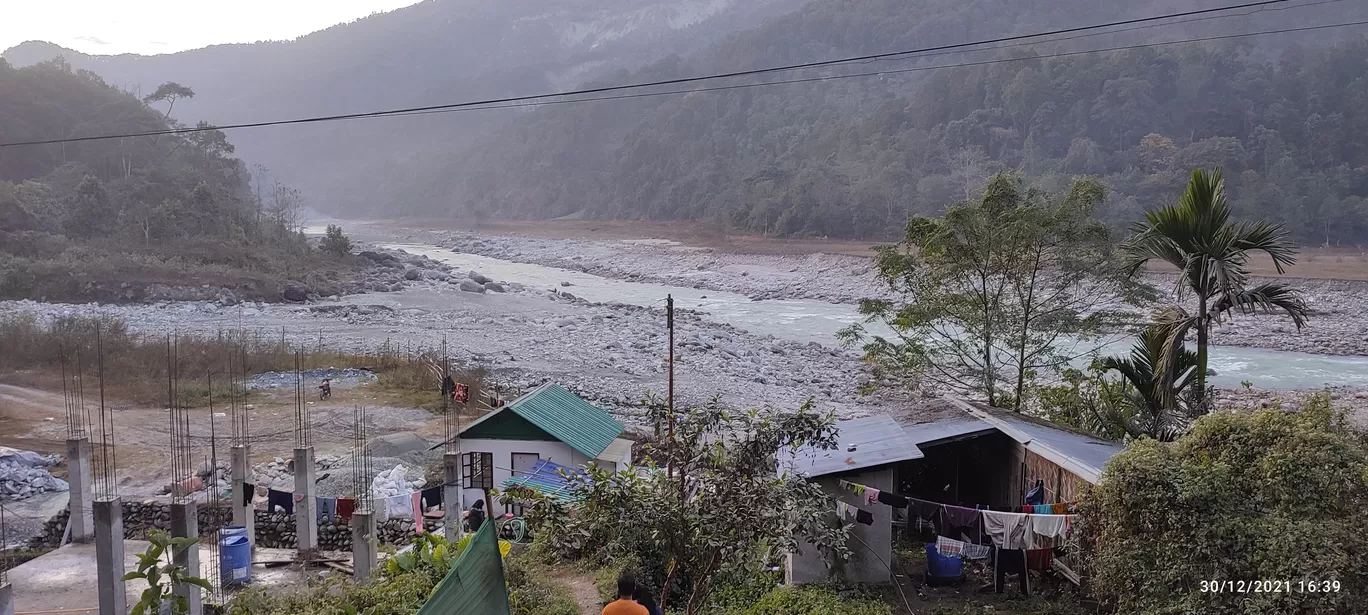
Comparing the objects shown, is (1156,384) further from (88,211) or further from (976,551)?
(88,211)

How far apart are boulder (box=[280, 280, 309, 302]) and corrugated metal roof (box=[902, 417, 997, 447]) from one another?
33.7 metres

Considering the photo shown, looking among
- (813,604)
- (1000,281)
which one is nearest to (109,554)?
(813,604)

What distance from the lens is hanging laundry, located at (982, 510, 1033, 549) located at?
7.85 meters

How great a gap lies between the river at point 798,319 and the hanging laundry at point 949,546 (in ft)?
18.7

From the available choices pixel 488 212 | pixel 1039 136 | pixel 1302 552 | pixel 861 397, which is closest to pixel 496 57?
pixel 488 212

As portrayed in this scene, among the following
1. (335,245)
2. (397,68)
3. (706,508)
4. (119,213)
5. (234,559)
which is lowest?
(234,559)

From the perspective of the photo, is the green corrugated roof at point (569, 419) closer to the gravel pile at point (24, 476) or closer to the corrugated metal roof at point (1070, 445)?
the corrugated metal roof at point (1070, 445)

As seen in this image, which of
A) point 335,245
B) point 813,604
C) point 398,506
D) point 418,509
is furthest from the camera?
point 335,245

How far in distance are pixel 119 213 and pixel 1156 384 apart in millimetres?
48063

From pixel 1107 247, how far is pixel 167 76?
683 ft

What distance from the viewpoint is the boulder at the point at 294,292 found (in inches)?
1534

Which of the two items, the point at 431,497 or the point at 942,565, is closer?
the point at 942,565

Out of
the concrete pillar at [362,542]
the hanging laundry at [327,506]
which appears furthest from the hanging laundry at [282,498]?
the concrete pillar at [362,542]

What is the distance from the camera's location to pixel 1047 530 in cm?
777
